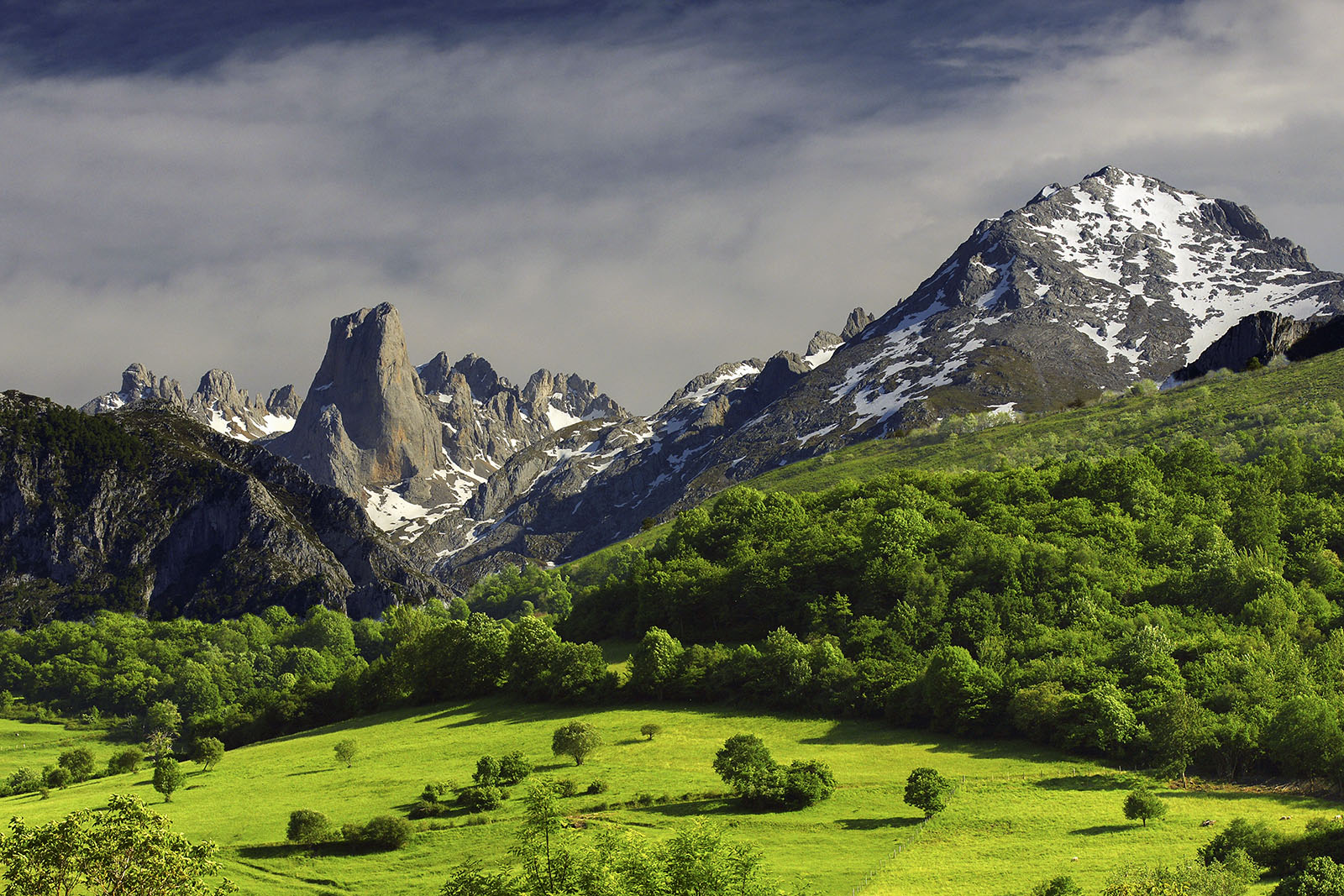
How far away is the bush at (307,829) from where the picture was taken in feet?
240

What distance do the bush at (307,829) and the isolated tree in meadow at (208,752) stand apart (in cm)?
3355

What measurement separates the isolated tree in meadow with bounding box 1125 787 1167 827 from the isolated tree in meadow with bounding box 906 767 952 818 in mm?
11670

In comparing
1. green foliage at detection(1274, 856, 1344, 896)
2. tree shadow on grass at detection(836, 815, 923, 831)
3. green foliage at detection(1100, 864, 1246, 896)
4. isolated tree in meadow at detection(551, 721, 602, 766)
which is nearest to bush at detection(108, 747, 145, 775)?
isolated tree in meadow at detection(551, 721, 602, 766)

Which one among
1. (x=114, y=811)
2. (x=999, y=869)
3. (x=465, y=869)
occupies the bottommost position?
(x=999, y=869)

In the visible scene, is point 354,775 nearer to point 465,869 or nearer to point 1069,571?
point 465,869

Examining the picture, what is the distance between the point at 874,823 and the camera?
71812 millimetres

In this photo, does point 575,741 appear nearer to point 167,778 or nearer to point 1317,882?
point 167,778

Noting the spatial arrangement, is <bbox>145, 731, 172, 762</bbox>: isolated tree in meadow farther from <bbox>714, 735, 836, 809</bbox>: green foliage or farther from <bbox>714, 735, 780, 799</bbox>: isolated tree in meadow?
<bbox>714, 735, 836, 809</bbox>: green foliage

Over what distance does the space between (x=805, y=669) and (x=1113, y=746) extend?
2998cm

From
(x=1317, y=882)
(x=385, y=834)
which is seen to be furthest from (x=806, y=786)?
(x=1317, y=882)

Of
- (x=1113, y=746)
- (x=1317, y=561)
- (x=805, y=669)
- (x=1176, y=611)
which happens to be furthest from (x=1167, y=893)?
(x=1317, y=561)

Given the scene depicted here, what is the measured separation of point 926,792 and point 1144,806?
13438mm

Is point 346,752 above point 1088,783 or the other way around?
above

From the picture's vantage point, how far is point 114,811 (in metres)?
47.6
